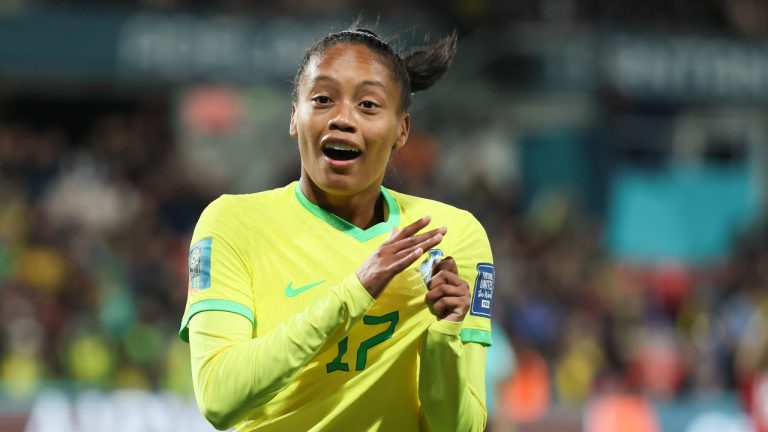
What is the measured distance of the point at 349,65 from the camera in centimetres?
312

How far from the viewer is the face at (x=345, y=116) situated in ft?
10.2

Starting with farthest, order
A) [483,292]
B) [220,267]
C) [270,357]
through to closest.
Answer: [483,292] < [220,267] < [270,357]

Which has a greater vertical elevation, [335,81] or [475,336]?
[335,81]

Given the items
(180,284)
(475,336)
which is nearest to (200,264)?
(475,336)

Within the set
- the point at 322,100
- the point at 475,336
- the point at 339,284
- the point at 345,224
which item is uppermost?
the point at 322,100

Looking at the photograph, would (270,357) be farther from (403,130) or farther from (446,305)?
(403,130)

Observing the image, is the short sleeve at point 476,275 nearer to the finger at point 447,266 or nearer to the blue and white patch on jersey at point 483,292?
the blue and white patch on jersey at point 483,292

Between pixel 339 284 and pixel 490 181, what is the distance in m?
13.7

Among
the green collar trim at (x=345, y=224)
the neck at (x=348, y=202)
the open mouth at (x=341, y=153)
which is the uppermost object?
the open mouth at (x=341, y=153)

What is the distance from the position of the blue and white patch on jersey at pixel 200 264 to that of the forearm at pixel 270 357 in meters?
0.19

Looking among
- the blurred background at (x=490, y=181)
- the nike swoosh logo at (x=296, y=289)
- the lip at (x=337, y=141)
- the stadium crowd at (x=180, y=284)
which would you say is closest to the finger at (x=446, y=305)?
the nike swoosh logo at (x=296, y=289)

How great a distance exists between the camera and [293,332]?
2.88 m

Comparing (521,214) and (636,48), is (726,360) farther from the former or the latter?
(636,48)

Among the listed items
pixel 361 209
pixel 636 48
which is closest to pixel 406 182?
pixel 636 48
